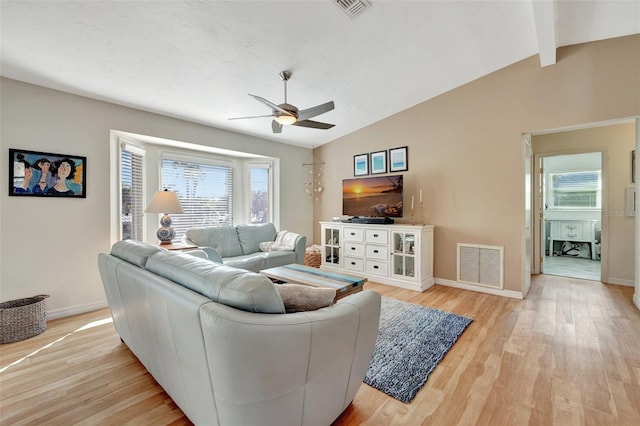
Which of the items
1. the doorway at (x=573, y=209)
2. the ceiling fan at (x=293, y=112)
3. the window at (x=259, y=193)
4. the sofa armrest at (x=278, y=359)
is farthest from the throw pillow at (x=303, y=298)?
the doorway at (x=573, y=209)

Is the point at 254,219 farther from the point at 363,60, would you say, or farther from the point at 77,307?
the point at 363,60

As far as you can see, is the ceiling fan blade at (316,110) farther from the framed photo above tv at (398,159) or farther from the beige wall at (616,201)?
the beige wall at (616,201)

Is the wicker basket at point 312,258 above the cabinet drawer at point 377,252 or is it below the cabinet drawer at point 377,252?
below

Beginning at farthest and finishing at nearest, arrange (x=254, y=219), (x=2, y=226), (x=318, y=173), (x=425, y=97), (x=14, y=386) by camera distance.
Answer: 1. (x=318, y=173)
2. (x=254, y=219)
3. (x=425, y=97)
4. (x=2, y=226)
5. (x=14, y=386)

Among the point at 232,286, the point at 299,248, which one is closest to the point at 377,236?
the point at 299,248

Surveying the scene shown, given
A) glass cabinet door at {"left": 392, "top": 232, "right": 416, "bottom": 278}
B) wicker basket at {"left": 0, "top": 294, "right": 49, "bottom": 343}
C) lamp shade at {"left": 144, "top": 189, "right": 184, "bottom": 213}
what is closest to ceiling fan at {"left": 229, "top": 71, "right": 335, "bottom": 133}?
lamp shade at {"left": 144, "top": 189, "right": 184, "bottom": 213}

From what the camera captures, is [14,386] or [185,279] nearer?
[185,279]

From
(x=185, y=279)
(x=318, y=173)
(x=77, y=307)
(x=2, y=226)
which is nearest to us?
(x=185, y=279)

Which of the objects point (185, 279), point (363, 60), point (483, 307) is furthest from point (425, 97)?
point (185, 279)

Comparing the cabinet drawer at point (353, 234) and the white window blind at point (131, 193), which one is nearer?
the white window blind at point (131, 193)

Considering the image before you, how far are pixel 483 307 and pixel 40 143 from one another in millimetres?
5080

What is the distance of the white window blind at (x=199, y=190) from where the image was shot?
4.29 metres

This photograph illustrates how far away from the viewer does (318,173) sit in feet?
18.6

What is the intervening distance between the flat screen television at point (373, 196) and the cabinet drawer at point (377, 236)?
28 centimetres
